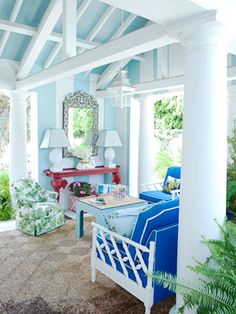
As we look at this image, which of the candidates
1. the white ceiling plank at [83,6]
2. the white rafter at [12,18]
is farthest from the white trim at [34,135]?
the white ceiling plank at [83,6]

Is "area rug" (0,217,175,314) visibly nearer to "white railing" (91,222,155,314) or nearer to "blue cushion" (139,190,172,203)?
"white railing" (91,222,155,314)

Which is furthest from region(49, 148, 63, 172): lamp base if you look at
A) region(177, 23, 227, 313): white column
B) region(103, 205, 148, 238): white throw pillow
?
region(177, 23, 227, 313): white column

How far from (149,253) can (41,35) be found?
338cm

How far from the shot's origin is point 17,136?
552 centimetres

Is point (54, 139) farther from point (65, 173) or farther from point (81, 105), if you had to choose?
point (81, 105)

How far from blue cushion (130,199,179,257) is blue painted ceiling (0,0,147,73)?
130 inches

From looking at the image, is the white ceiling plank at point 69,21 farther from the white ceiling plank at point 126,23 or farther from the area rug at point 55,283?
the area rug at point 55,283

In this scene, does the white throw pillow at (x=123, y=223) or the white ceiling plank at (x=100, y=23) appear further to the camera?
the white ceiling plank at (x=100, y=23)

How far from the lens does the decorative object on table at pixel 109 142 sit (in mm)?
6355

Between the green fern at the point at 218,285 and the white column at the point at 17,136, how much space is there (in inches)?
164

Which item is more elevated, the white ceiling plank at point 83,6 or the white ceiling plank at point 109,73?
the white ceiling plank at point 83,6

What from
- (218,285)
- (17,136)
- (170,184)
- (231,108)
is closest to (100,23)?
(17,136)

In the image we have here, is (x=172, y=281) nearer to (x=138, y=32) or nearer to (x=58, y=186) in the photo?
(x=138, y=32)

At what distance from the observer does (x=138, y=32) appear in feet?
8.92
